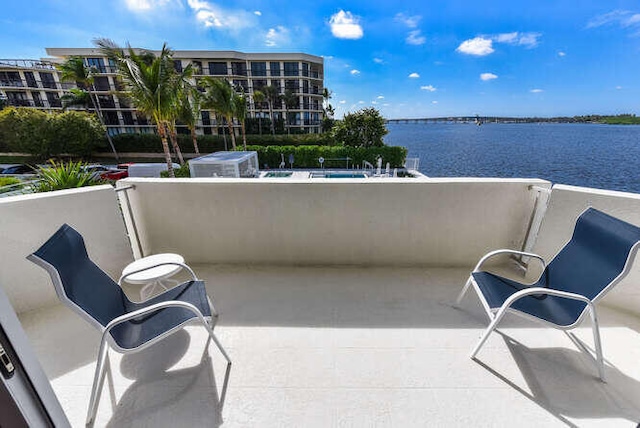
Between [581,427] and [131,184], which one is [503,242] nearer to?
[581,427]

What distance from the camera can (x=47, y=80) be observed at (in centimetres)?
2880

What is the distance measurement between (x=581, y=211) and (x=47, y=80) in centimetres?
4471

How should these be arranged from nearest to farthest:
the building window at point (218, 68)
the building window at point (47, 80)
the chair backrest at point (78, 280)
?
the chair backrest at point (78, 280)
the building window at point (47, 80)
the building window at point (218, 68)

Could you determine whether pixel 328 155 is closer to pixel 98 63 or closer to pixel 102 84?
pixel 102 84

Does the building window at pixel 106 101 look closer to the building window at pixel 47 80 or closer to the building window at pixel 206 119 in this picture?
the building window at pixel 47 80

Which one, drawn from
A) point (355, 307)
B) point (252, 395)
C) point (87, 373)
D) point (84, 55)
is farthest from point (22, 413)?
point (84, 55)

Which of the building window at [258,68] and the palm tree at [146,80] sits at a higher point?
the building window at [258,68]

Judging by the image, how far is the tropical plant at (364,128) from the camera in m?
23.1

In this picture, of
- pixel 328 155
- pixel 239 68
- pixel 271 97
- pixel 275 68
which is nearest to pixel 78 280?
pixel 328 155

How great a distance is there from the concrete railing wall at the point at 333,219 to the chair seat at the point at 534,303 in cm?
80

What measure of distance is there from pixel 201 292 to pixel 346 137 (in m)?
23.8

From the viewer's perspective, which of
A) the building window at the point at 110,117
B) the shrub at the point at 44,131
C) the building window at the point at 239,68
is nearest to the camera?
the shrub at the point at 44,131

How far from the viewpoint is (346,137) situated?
24.0m

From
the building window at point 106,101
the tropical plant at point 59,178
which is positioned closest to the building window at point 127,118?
the building window at point 106,101
